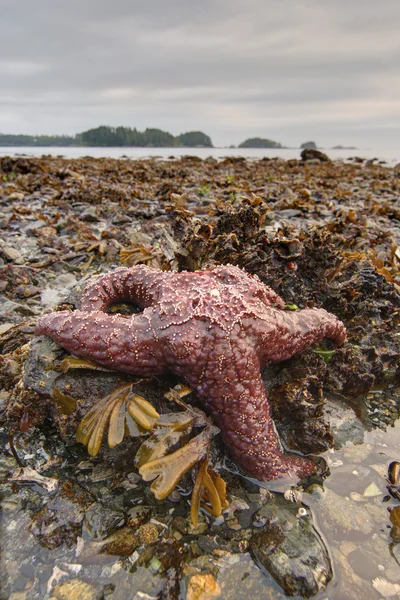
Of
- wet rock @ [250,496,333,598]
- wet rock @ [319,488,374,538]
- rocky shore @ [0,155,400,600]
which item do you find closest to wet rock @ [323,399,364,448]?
rocky shore @ [0,155,400,600]

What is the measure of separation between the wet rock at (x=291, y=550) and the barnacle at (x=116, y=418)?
3.20 ft

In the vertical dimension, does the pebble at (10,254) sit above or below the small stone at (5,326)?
above

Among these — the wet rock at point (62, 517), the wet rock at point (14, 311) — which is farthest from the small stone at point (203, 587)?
the wet rock at point (14, 311)

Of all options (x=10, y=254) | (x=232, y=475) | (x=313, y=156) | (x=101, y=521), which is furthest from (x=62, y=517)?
(x=313, y=156)

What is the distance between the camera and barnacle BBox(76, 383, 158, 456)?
2.84 meters

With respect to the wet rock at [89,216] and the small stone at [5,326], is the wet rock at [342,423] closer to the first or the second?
the small stone at [5,326]

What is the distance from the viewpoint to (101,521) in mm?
2662

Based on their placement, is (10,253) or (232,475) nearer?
(232,475)

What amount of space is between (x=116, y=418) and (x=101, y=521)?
629mm

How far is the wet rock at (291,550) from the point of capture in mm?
2361

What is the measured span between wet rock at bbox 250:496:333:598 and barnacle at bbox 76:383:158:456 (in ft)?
3.20

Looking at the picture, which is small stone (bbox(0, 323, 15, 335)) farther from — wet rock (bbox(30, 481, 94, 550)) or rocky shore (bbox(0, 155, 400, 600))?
wet rock (bbox(30, 481, 94, 550))

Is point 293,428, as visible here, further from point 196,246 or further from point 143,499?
Result: point 196,246

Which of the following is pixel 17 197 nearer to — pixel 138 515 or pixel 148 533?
pixel 138 515
